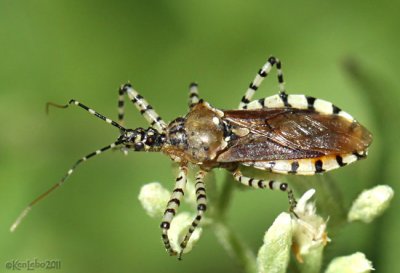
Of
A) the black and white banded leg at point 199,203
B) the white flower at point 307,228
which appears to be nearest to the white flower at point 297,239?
the white flower at point 307,228

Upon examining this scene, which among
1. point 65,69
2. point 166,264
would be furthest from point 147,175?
point 65,69

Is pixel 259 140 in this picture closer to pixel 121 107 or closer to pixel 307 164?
pixel 307 164

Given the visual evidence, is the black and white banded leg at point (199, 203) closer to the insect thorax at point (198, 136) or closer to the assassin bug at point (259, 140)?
the assassin bug at point (259, 140)

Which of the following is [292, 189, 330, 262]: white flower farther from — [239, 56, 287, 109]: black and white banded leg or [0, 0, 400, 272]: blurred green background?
[0, 0, 400, 272]: blurred green background

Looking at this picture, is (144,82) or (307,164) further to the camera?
(144,82)

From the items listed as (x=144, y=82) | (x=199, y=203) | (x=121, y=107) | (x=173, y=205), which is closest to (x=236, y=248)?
(x=199, y=203)

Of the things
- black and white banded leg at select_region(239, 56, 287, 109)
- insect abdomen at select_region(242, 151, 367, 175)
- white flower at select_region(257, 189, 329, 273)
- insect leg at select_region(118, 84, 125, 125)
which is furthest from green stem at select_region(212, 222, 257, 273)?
insect leg at select_region(118, 84, 125, 125)
